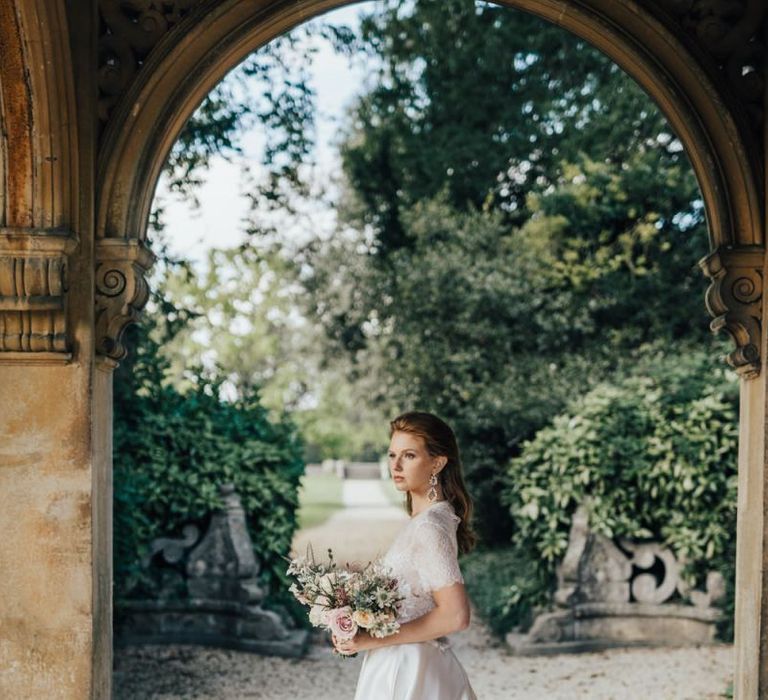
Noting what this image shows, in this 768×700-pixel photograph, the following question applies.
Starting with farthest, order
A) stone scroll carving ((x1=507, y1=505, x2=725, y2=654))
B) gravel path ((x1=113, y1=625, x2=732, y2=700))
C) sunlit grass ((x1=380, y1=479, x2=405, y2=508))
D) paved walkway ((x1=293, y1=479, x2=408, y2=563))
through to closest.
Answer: sunlit grass ((x1=380, y1=479, x2=405, y2=508)), paved walkway ((x1=293, y1=479, x2=408, y2=563)), stone scroll carving ((x1=507, y1=505, x2=725, y2=654)), gravel path ((x1=113, y1=625, x2=732, y2=700))

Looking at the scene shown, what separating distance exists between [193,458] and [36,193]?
471 cm

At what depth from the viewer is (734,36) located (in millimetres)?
3791

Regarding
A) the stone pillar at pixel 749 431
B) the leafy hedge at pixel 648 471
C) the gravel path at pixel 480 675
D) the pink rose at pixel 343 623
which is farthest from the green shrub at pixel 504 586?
the pink rose at pixel 343 623

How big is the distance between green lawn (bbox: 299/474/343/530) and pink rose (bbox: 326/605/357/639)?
10.9 m

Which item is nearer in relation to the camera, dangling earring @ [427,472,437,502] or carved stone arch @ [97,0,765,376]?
dangling earring @ [427,472,437,502]

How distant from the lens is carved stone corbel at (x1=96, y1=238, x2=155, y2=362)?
12.1ft

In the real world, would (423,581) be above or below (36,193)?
below

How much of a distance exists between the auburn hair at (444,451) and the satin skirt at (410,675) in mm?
395

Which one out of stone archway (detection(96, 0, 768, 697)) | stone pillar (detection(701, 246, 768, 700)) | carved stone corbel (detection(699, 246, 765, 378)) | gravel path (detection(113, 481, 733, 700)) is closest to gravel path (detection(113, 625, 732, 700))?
gravel path (detection(113, 481, 733, 700))

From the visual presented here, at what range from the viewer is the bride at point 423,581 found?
2.94 metres

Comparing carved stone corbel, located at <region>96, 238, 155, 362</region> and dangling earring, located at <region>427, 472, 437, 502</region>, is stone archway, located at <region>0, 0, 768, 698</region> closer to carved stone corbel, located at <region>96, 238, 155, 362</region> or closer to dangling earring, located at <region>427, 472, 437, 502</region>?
carved stone corbel, located at <region>96, 238, 155, 362</region>

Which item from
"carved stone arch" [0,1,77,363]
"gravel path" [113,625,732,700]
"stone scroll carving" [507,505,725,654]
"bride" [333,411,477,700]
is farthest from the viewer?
"stone scroll carving" [507,505,725,654]

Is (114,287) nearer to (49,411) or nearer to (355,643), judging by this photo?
(49,411)

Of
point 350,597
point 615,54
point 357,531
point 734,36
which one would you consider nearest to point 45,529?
point 350,597
